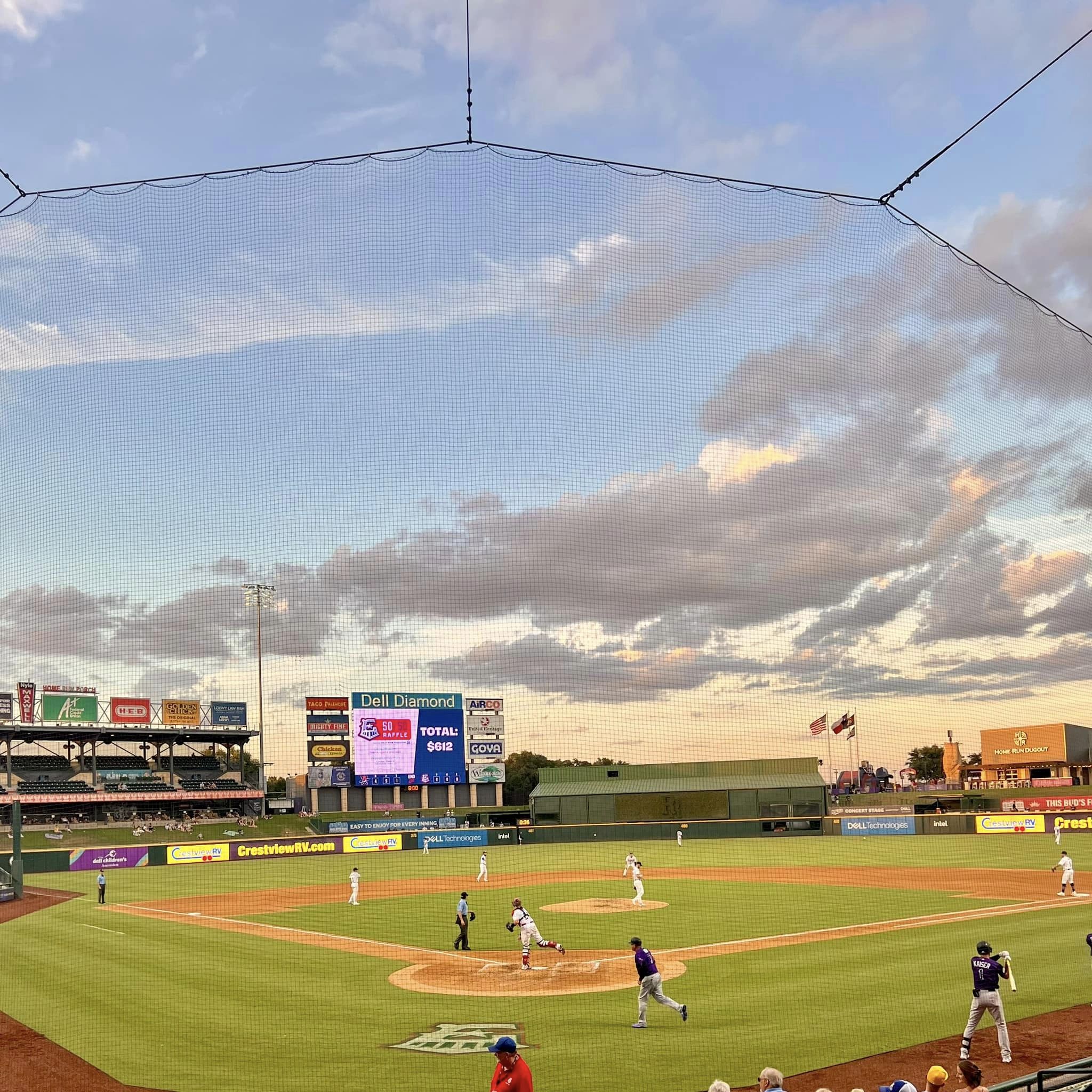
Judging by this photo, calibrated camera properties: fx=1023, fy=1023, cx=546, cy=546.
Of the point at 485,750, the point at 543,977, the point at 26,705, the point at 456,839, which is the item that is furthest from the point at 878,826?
the point at 26,705

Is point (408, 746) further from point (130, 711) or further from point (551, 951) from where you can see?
point (551, 951)

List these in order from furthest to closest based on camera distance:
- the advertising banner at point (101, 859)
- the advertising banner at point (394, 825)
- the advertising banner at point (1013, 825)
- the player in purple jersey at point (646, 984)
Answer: the advertising banner at point (394, 825) < the advertising banner at point (101, 859) < the advertising banner at point (1013, 825) < the player in purple jersey at point (646, 984)

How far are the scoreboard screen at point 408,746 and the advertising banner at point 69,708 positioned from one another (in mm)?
20136

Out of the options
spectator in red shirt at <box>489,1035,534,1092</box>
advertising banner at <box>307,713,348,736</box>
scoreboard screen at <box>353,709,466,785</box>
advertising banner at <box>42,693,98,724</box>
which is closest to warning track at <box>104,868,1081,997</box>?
spectator in red shirt at <box>489,1035,534,1092</box>

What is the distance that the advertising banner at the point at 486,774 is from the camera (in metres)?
89.6

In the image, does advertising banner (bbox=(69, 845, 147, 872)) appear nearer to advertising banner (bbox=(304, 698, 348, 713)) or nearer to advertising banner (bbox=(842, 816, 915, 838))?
advertising banner (bbox=(304, 698, 348, 713))

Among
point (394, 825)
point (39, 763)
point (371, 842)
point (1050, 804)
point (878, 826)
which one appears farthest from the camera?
point (39, 763)

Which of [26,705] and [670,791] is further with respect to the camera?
[670,791]

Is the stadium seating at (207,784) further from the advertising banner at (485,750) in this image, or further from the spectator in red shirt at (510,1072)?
Result: the spectator in red shirt at (510,1072)

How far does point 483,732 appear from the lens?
8981cm

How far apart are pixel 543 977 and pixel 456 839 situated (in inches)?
1757

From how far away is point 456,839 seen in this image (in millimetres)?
62812

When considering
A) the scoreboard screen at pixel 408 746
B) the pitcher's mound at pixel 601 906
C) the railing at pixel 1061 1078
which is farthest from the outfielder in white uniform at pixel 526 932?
the scoreboard screen at pixel 408 746

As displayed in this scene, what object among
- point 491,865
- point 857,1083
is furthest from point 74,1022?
point 491,865
